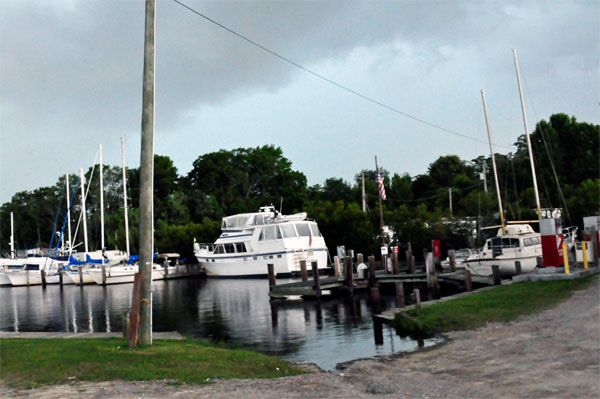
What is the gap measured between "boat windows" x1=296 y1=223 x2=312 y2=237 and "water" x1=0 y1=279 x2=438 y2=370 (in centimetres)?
935

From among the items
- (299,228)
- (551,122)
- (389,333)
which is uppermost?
(551,122)

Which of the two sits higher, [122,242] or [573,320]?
[122,242]

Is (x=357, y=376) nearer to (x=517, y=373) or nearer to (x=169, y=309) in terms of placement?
(x=517, y=373)

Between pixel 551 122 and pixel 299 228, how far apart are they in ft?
109

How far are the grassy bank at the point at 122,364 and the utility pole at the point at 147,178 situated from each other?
920 millimetres

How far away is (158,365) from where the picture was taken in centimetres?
1262

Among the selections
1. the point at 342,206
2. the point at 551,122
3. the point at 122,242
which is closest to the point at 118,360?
the point at 342,206

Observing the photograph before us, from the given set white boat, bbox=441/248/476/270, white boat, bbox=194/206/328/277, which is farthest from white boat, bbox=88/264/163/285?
white boat, bbox=441/248/476/270

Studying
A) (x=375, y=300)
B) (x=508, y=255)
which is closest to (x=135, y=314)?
(x=375, y=300)

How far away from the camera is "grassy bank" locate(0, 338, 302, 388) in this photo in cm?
1182

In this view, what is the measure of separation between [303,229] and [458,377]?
45.5 meters

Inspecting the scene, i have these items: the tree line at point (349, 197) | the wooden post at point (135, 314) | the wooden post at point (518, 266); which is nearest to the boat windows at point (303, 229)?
the tree line at point (349, 197)

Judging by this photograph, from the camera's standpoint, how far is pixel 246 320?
91.7 ft

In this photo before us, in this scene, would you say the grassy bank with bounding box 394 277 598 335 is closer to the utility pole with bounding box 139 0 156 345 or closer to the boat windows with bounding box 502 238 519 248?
the utility pole with bounding box 139 0 156 345
